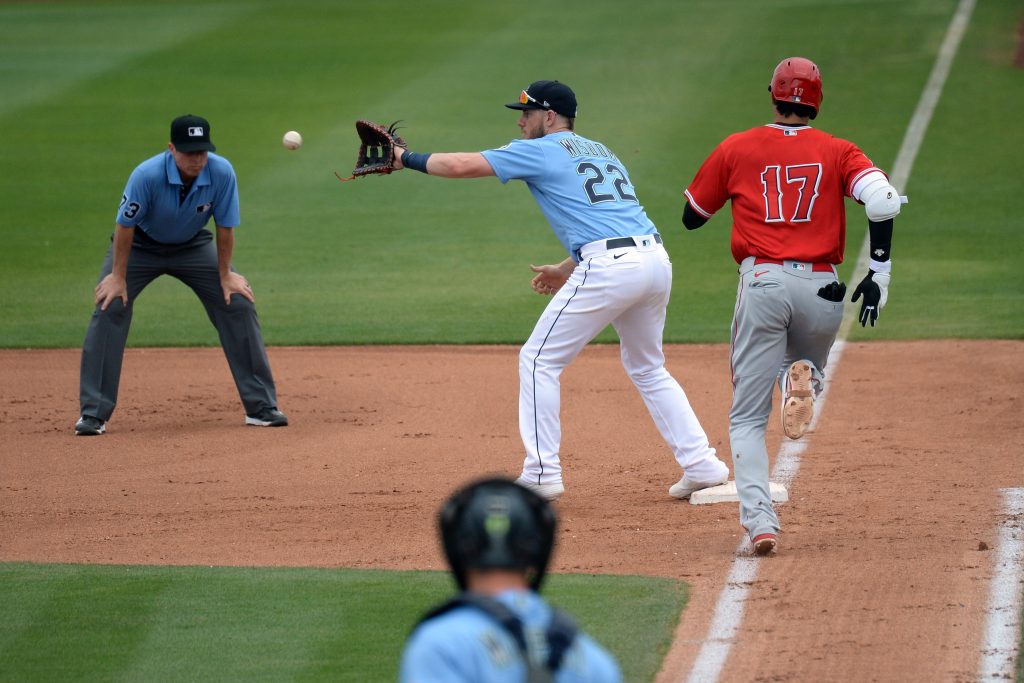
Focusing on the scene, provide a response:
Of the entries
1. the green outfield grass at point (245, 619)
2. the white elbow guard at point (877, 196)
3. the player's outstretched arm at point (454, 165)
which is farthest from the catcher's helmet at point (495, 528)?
the player's outstretched arm at point (454, 165)

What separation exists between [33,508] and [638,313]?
308 cm

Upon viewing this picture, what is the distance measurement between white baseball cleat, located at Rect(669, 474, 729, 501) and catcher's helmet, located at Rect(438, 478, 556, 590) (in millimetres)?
4424

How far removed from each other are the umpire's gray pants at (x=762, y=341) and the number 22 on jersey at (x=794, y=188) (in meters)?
0.20

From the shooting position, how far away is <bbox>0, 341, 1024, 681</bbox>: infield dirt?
216 inches

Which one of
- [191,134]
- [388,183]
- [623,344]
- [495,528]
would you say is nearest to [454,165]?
[623,344]

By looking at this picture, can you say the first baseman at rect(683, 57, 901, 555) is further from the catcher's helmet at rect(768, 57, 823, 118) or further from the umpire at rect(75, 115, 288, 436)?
the umpire at rect(75, 115, 288, 436)

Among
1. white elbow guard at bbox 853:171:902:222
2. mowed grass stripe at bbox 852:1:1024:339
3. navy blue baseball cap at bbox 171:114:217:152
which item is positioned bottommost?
mowed grass stripe at bbox 852:1:1024:339

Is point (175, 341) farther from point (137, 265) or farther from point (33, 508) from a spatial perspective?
point (33, 508)

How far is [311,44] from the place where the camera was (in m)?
22.6

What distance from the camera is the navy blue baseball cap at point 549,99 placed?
22.1 feet

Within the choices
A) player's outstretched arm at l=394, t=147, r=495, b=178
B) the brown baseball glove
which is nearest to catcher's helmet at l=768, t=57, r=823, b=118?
player's outstretched arm at l=394, t=147, r=495, b=178

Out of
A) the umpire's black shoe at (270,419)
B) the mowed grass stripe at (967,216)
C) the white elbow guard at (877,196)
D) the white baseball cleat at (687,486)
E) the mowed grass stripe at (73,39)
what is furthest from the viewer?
the mowed grass stripe at (73,39)

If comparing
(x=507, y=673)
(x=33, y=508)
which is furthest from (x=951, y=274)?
(x=507, y=673)

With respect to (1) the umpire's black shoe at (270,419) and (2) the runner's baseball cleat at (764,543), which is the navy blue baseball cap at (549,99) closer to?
(2) the runner's baseball cleat at (764,543)
